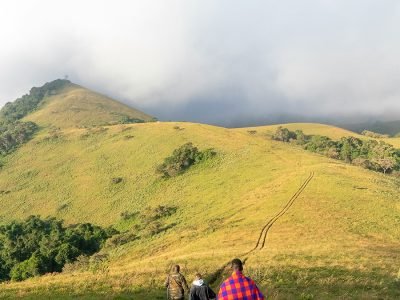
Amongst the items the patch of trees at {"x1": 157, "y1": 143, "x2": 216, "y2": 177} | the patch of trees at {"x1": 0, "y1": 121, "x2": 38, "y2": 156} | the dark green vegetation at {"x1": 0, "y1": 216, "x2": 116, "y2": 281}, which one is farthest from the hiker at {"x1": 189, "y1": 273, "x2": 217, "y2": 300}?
the patch of trees at {"x1": 0, "y1": 121, "x2": 38, "y2": 156}

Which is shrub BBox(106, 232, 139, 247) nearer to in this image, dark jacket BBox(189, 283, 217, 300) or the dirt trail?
the dirt trail


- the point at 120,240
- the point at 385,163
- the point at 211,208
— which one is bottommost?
the point at 120,240

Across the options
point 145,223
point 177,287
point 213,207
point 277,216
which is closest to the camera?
point 177,287

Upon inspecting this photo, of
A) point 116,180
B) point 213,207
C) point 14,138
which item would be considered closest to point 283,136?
point 116,180

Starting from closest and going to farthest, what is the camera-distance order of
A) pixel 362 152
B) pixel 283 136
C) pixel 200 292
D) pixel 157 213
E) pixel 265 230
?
pixel 200 292, pixel 265 230, pixel 157 213, pixel 362 152, pixel 283 136

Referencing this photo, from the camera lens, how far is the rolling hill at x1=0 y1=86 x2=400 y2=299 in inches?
937

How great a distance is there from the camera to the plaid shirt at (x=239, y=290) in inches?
374

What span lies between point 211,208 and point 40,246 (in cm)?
2452

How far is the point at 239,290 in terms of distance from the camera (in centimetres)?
954

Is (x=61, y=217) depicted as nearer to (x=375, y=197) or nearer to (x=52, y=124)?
(x=375, y=197)

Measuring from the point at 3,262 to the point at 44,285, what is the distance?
40.3 m

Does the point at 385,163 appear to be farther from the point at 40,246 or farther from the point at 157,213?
the point at 40,246

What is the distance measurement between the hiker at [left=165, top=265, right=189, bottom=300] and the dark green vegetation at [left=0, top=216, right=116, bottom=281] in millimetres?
38489

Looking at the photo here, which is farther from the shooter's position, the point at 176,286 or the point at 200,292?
the point at 176,286
